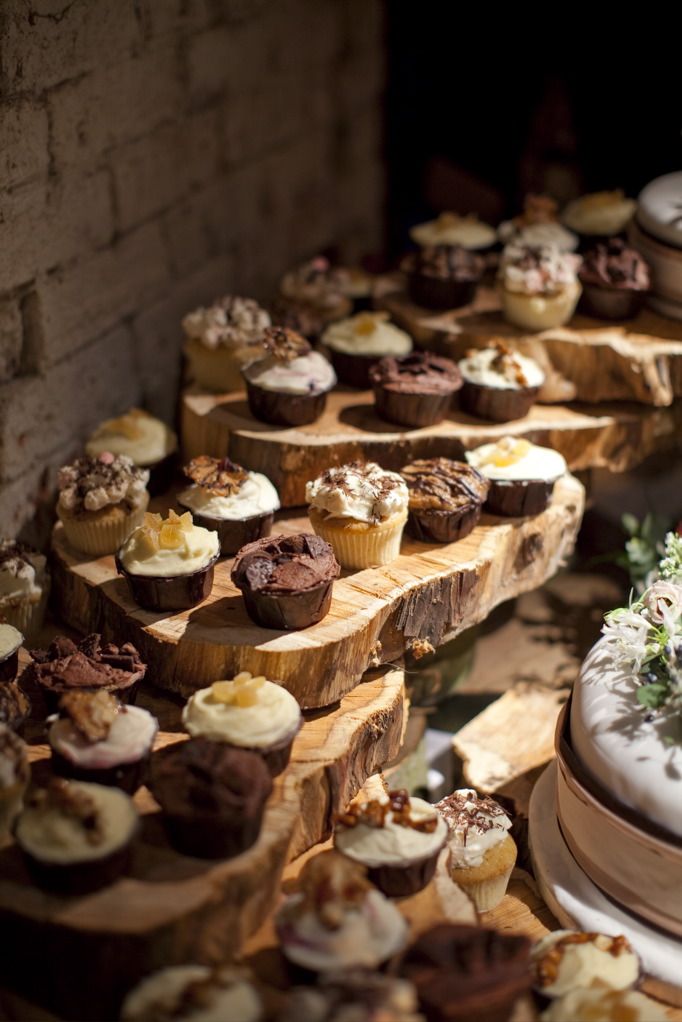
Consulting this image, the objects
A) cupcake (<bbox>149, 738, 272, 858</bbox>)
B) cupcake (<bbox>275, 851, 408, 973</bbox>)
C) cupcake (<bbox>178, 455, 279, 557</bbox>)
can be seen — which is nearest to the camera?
cupcake (<bbox>275, 851, 408, 973</bbox>)

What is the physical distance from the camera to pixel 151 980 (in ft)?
8.18

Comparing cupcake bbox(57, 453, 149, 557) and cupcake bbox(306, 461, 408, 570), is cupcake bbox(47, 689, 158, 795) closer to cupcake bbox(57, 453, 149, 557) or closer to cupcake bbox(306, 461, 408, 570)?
cupcake bbox(57, 453, 149, 557)

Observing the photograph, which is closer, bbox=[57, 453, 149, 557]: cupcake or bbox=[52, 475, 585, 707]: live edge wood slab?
bbox=[52, 475, 585, 707]: live edge wood slab

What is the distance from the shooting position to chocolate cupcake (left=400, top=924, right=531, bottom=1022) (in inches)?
96.3

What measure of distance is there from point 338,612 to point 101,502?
2.73ft

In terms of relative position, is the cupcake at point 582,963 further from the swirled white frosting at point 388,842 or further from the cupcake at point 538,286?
the cupcake at point 538,286

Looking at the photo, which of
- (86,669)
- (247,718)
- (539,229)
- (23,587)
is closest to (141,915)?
(247,718)

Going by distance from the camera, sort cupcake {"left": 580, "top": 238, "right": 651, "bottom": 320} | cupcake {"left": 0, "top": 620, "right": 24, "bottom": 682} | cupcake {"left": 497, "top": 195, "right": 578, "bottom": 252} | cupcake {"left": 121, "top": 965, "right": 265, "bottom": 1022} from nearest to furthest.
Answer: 1. cupcake {"left": 121, "top": 965, "right": 265, "bottom": 1022}
2. cupcake {"left": 0, "top": 620, "right": 24, "bottom": 682}
3. cupcake {"left": 580, "top": 238, "right": 651, "bottom": 320}
4. cupcake {"left": 497, "top": 195, "right": 578, "bottom": 252}

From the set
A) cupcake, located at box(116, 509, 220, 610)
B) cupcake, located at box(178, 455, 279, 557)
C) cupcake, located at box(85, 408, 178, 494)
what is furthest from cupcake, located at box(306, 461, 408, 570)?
cupcake, located at box(85, 408, 178, 494)

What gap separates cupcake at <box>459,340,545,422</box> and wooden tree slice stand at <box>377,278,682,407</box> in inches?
8.0

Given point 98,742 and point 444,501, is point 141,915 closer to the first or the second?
point 98,742

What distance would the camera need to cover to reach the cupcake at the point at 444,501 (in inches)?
139

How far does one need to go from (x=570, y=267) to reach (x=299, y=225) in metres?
1.85

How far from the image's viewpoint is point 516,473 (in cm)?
372
